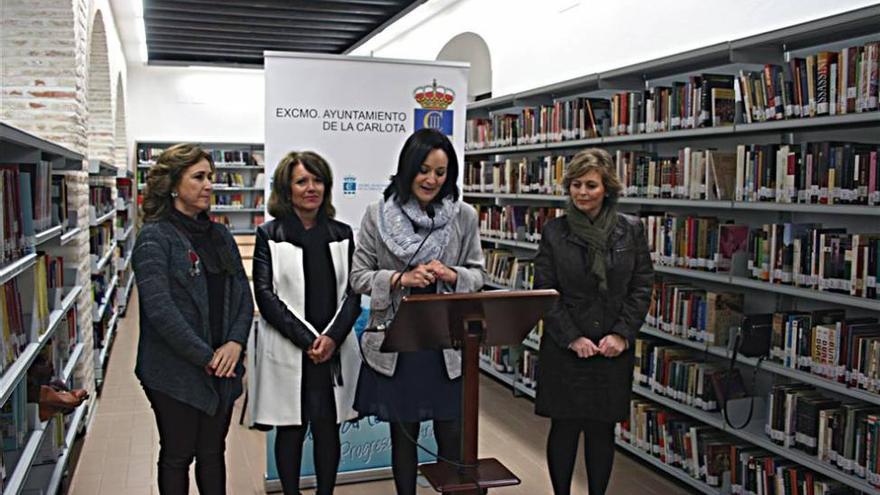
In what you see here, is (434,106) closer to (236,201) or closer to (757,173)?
(757,173)

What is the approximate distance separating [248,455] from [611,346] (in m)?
2.30

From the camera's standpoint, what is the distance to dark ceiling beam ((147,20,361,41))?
9.51m

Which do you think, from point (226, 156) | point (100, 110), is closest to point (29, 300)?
point (100, 110)

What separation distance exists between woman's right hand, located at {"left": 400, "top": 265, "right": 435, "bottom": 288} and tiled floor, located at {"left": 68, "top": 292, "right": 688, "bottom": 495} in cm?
157

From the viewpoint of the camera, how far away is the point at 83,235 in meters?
4.76

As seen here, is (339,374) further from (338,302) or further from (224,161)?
(224,161)

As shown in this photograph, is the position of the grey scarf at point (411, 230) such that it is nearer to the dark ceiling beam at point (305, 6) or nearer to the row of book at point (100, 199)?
the row of book at point (100, 199)

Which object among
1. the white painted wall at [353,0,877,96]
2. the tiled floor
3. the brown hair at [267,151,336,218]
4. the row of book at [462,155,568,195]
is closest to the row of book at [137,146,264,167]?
the white painted wall at [353,0,877,96]

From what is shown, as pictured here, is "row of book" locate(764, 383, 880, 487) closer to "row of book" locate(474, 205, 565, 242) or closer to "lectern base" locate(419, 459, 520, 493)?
"lectern base" locate(419, 459, 520, 493)

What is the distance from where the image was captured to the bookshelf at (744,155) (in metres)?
3.18

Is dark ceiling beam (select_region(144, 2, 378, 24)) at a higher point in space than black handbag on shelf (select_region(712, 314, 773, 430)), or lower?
higher

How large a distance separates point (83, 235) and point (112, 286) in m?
2.59

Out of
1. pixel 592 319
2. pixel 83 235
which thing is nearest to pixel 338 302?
pixel 592 319

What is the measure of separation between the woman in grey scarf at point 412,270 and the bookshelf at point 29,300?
1.17m
